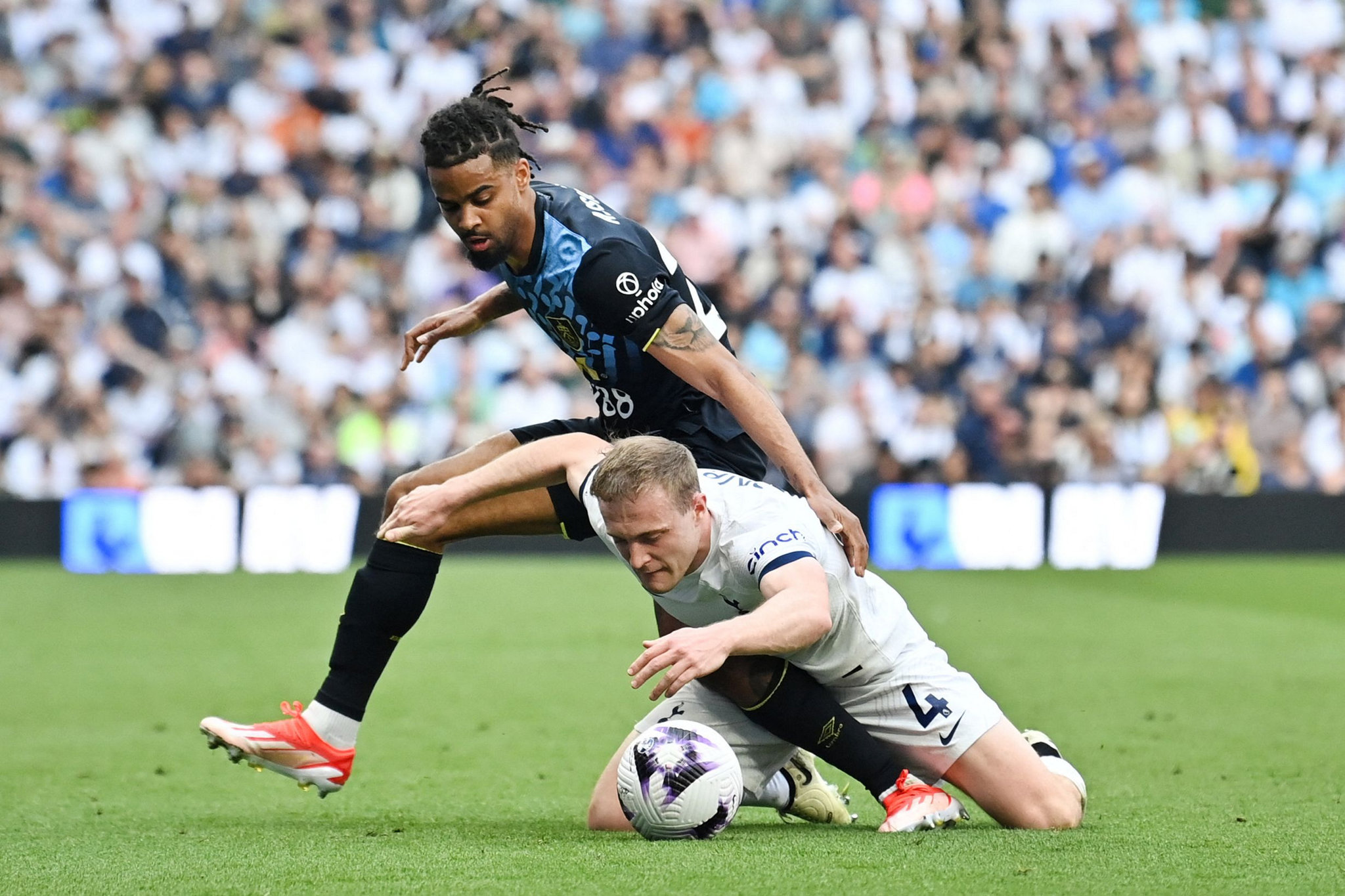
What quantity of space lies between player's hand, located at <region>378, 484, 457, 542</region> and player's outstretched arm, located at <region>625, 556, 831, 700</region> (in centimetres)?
97

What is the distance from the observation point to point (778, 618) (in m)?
4.26

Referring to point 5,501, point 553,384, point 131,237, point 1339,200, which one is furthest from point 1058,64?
point 5,501

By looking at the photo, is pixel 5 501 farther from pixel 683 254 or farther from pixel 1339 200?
pixel 1339 200

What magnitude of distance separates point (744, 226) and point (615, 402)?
424 inches

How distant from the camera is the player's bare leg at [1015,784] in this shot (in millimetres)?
4781

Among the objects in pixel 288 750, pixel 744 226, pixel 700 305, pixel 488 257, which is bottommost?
pixel 288 750

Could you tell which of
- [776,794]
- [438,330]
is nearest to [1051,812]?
[776,794]

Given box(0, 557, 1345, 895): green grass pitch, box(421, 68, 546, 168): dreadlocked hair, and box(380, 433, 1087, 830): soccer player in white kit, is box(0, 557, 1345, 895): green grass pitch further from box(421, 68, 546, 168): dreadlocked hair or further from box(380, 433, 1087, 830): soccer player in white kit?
box(421, 68, 546, 168): dreadlocked hair

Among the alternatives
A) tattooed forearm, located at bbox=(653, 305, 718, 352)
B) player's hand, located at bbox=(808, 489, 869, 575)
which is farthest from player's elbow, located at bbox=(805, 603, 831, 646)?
tattooed forearm, located at bbox=(653, 305, 718, 352)

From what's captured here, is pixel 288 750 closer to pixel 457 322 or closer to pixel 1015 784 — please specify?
pixel 457 322

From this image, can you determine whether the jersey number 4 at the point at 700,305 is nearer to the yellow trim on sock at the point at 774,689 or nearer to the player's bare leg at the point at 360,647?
the player's bare leg at the point at 360,647

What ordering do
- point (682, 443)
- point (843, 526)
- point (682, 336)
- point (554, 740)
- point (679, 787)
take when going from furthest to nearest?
1. point (554, 740)
2. point (682, 443)
3. point (682, 336)
4. point (843, 526)
5. point (679, 787)

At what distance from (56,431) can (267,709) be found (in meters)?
7.87

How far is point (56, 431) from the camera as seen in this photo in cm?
1465
